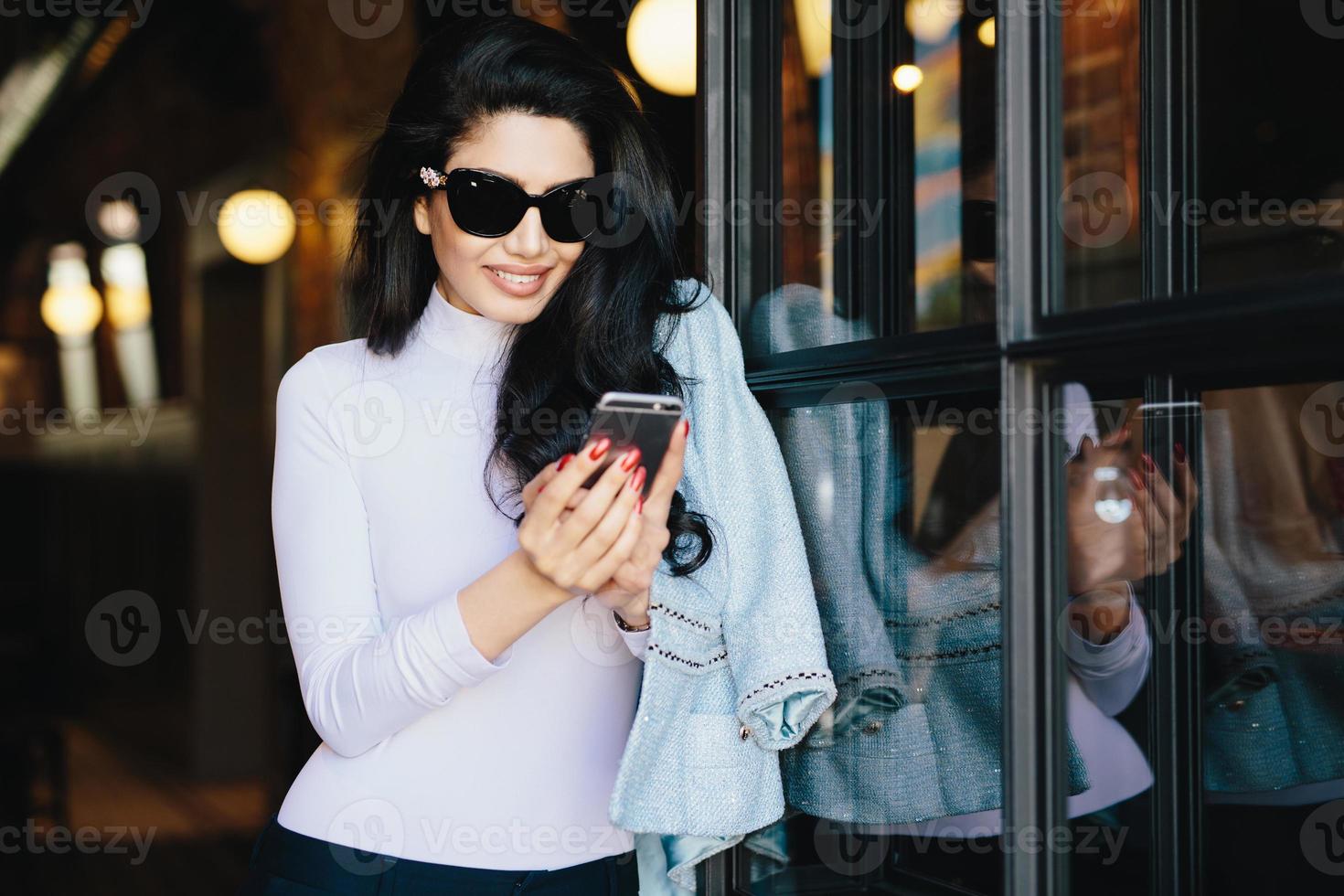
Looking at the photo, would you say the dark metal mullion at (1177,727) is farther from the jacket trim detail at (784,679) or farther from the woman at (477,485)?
the woman at (477,485)

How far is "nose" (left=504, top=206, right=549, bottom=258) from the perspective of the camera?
128cm

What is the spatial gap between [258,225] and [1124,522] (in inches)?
184

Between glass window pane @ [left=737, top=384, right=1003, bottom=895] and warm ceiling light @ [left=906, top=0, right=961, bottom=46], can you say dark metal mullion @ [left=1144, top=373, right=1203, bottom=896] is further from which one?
warm ceiling light @ [left=906, top=0, right=961, bottom=46]

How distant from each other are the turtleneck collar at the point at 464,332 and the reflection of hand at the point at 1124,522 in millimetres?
729

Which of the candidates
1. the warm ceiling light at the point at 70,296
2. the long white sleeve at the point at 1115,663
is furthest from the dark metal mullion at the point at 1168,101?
the warm ceiling light at the point at 70,296

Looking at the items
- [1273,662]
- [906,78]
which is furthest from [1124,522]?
[906,78]

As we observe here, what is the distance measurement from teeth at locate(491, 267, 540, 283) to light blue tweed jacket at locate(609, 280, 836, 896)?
26 centimetres

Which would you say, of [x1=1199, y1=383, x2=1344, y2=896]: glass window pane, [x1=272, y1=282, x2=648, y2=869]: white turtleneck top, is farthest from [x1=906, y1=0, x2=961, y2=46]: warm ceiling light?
[x1=272, y1=282, x2=648, y2=869]: white turtleneck top

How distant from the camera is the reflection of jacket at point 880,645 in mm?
1199

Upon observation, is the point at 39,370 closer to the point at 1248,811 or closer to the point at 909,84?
the point at 909,84

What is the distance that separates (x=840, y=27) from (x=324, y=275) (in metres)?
3.81

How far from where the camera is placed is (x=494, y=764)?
131 cm

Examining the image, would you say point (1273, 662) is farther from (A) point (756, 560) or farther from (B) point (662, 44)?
(B) point (662, 44)

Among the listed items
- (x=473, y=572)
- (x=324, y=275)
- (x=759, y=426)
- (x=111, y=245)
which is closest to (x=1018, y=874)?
(x=759, y=426)
